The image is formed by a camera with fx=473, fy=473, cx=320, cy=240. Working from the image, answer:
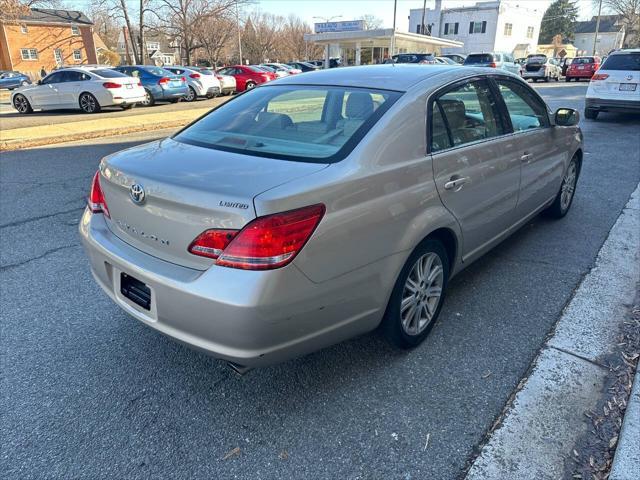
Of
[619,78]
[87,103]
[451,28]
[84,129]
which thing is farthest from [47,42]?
[619,78]

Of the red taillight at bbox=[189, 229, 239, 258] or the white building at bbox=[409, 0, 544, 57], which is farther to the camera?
the white building at bbox=[409, 0, 544, 57]

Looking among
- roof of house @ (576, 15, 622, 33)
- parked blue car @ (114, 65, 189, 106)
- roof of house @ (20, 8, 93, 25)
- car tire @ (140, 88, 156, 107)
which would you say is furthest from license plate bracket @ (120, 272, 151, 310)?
roof of house @ (576, 15, 622, 33)

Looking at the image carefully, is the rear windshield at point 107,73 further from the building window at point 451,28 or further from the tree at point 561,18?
the tree at point 561,18

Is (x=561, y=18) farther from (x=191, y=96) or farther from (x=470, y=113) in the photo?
(x=470, y=113)

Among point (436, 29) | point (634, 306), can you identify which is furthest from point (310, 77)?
point (436, 29)

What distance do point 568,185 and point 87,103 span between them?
591 inches

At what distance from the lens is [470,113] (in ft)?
10.8

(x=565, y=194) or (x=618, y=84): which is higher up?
(x=618, y=84)

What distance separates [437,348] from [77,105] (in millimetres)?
16043

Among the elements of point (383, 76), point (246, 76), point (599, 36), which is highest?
point (599, 36)

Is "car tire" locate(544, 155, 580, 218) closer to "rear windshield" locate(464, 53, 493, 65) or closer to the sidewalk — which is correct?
the sidewalk

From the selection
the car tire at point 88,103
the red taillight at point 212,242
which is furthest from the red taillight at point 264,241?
the car tire at point 88,103

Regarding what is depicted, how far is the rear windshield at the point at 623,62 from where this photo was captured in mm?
11445

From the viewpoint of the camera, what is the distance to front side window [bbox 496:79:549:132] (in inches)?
150
